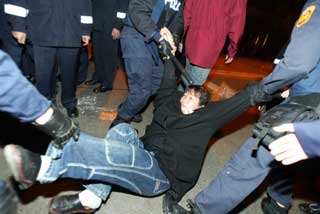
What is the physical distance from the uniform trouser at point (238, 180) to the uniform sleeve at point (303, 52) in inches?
19.0

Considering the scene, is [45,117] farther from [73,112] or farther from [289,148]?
[73,112]

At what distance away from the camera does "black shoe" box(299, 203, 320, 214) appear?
245cm

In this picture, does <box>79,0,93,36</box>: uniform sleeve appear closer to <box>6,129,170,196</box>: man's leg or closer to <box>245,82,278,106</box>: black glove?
<box>6,129,170,196</box>: man's leg

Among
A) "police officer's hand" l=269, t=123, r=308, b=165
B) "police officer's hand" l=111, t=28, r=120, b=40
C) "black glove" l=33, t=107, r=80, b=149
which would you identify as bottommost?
"police officer's hand" l=111, t=28, r=120, b=40

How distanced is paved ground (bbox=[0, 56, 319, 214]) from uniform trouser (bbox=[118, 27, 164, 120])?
462 millimetres

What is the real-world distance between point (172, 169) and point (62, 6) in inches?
67.0

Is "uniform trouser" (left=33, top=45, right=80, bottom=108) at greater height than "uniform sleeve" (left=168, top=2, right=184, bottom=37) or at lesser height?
lesser

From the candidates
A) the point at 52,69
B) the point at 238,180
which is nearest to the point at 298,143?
the point at 238,180

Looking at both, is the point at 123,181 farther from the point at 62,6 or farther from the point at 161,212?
the point at 62,6

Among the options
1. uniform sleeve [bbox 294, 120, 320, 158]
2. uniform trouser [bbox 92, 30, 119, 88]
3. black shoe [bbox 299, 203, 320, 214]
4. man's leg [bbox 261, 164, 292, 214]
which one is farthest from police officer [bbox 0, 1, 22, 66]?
black shoe [bbox 299, 203, 320, 214]

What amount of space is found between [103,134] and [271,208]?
164cm

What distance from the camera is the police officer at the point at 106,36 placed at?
332 centimetres

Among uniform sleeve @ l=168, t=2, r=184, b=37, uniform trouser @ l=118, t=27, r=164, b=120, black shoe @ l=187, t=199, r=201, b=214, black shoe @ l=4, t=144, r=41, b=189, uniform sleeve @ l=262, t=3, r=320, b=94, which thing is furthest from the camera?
uniform sleeve @ l=168, t=2, r=184, b=37

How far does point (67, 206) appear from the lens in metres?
1.84
